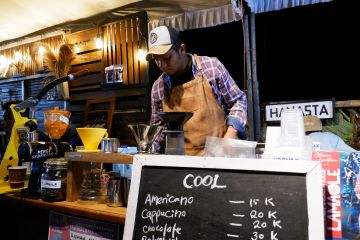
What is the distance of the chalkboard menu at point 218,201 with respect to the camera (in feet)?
3.81

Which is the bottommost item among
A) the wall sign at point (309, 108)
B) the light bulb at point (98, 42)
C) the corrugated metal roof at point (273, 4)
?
the wall sign at point (309, 108)

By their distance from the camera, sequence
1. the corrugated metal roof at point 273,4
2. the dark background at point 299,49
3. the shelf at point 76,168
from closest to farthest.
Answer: the shelf at point 76,168, the corrugated metal roof at point 273,4, the dark background at point 299,49

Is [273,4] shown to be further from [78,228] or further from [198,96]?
[78,228]

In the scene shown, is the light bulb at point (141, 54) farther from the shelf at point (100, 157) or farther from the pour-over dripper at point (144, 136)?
the pour-over dripper at point (144, 136)

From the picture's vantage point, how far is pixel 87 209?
6.05ft

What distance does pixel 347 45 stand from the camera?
202 inches

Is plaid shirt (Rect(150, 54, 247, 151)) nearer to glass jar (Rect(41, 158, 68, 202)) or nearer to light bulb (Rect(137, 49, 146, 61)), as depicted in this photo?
glass jar (Rect(41, 158, 68, 202))

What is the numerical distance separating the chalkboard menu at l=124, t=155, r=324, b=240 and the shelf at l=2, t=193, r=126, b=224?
0.30 meters

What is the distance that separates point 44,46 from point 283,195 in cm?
641

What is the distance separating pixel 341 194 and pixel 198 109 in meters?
1.65

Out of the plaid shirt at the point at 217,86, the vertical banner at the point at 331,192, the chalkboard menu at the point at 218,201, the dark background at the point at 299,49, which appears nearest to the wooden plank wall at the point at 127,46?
the dark background at the point at 299,49

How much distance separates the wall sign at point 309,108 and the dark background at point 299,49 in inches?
62.4

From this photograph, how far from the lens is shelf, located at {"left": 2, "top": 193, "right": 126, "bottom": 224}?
1710 millimetres

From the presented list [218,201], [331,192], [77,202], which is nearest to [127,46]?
[77,202]
